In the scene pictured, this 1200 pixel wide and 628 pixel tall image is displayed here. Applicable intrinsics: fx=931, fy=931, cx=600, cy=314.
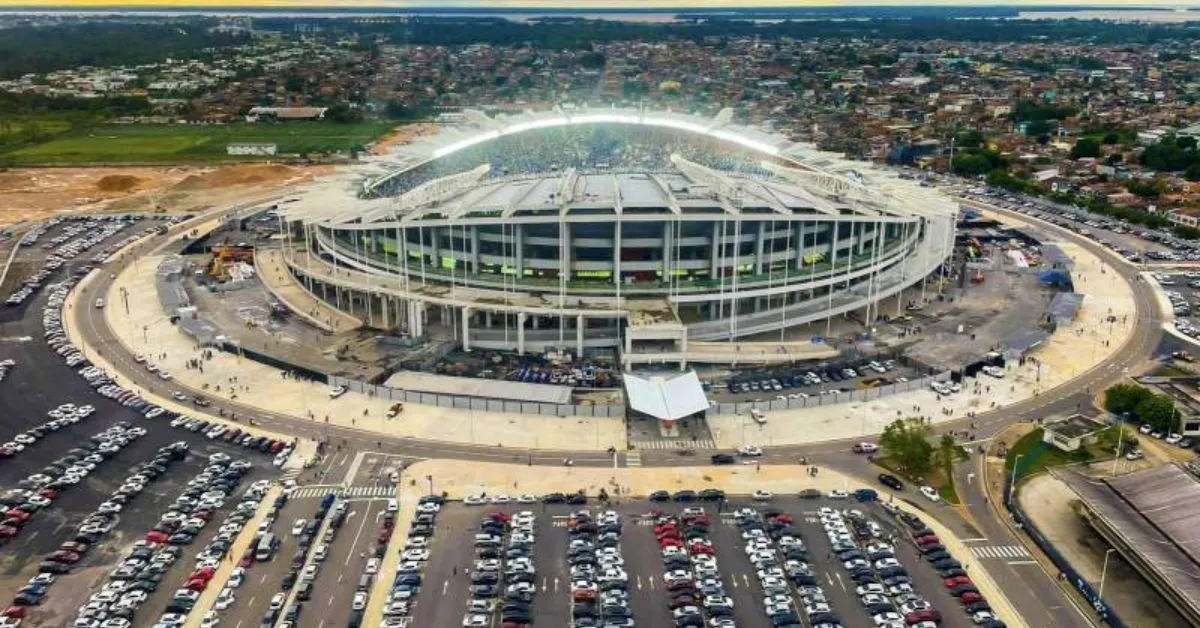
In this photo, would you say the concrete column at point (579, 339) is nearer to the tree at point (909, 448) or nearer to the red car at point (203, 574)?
the tree at point (909, 448)

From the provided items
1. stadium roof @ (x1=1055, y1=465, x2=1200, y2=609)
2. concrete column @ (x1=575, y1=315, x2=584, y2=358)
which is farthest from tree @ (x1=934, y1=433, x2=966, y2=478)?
concrete column @ (x1=575, y1=315, x2=584, y2=358)

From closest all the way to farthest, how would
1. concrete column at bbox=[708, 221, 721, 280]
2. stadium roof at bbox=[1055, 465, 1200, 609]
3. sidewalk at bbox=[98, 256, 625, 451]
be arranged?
1. stadium roof at bbox=[1055, 465, 1200, 609]
2. sidewalk at bbox=[98, 256, 625, 451]
3. concrete column at bbox=[708, 221, 721, 280]

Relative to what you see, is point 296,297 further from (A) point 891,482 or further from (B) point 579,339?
(A) point 891,482

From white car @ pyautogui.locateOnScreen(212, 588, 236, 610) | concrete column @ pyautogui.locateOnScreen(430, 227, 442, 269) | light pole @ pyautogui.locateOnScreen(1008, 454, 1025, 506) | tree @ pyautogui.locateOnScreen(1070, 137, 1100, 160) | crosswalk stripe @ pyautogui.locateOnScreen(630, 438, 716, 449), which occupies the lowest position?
crosswalk stripe @ pyautogui.locateOnScreen(630, 438, 716, 449)

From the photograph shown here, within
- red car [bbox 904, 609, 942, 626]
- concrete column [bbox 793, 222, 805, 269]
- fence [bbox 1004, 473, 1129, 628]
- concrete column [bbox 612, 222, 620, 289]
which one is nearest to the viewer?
red car [bbox 904, 609, 942, 626]

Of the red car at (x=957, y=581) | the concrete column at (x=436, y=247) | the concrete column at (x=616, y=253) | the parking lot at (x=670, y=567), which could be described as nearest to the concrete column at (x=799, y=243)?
the concrete column at (x=616, y=253)

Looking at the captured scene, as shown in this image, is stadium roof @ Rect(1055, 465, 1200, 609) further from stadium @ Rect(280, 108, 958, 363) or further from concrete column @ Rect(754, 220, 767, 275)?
concrete column @ Rect(754, 220, 767, 275)

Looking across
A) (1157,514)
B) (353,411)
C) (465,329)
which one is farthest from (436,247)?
(1157,514)

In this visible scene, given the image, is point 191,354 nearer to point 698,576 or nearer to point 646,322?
point 646,322
